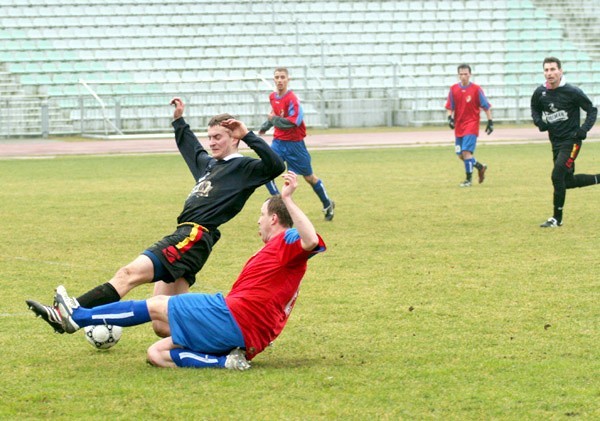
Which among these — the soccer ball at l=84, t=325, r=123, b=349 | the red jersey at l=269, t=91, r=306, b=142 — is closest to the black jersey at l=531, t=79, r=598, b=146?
the red jersey at l=269, t=91, r=306, b=142

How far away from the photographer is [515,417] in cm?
570

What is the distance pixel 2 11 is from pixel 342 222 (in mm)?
25157

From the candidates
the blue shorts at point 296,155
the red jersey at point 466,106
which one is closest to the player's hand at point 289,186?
the blue shorts at point 296,155

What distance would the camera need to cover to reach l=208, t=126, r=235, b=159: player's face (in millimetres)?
7668

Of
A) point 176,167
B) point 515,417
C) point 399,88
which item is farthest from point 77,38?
point 515,417

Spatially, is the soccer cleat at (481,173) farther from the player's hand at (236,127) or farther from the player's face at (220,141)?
the player's hand at (236,127)

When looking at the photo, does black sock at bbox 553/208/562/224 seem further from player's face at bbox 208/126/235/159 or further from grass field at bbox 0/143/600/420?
player's face at bbox 208/126/235/159

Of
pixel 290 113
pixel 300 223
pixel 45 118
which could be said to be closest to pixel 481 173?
pixel 290 113

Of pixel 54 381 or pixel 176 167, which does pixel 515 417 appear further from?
pixel 176 167

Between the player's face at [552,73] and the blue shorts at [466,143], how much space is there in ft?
19.6

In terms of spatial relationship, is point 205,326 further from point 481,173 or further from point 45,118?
point 45,118

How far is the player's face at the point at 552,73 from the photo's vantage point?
13.7 metres

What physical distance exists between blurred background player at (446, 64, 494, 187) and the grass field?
1.77 metres

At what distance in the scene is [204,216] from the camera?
7602mm
